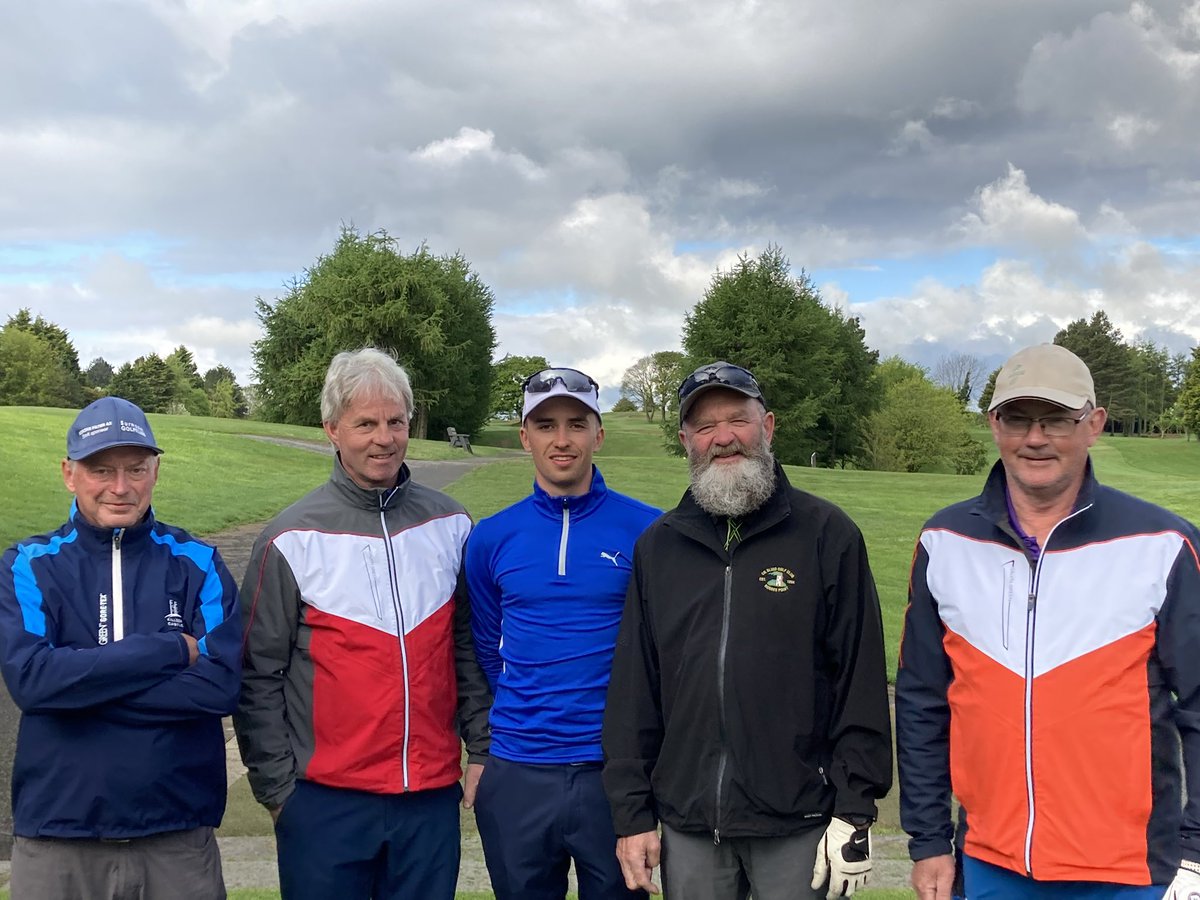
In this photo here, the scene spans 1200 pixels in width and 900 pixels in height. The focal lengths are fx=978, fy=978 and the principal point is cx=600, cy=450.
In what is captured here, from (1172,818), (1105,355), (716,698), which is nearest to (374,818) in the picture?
(716,698)

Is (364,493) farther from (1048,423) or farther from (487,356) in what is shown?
(487,356)

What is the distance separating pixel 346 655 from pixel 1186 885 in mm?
2847

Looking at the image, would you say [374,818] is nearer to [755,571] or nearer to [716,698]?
[716,698]

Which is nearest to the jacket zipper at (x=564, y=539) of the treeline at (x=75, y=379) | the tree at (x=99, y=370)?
the treeline at (x=75, y=379)

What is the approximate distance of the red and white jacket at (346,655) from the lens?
3631 mm

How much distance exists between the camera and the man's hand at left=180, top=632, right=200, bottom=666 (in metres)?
3.33

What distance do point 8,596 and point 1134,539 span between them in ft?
11.9

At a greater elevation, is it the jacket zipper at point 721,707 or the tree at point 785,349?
the tree at point 785,349

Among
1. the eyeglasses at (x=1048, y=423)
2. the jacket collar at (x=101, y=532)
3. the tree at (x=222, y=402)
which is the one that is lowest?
the jacket collar at (x=101, y=532)

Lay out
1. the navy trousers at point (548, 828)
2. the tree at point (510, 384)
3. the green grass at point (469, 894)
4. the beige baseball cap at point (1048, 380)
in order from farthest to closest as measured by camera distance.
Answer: the tree at point (510, 384) → the green grass at point (469, 894) → the navy trousers at point (548, 828) → the beige baseball cap at point (1048, 380)

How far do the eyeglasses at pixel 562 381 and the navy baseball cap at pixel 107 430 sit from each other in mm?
1401

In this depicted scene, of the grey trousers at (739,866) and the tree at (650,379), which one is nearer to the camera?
the grey trousers at (739,866)

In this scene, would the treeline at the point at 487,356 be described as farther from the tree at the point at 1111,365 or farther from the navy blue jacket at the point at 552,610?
the navy blue jacket at the point at 552,610

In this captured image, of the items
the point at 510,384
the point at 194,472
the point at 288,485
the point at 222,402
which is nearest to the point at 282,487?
the point at 288,485
